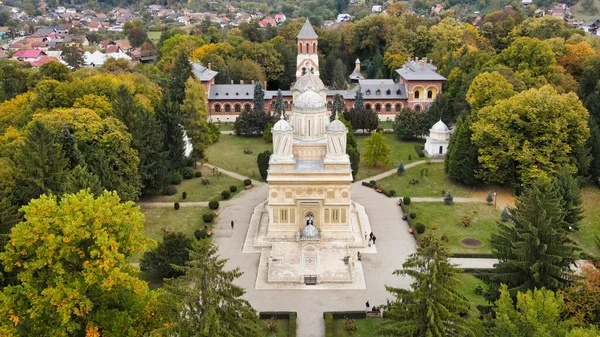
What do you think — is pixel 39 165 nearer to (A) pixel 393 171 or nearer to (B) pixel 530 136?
(A) pixel 393 171

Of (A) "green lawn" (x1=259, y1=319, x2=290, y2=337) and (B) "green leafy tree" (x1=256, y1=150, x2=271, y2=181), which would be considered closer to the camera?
(A) "green lawn" (x1=259, y1=319, x2=290, y2=337)

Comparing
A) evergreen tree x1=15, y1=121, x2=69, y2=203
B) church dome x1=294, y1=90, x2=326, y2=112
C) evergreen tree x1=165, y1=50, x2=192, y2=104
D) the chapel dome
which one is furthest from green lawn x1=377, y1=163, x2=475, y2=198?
evergreen tree x1=15, y1=121, x2=69, y2=203

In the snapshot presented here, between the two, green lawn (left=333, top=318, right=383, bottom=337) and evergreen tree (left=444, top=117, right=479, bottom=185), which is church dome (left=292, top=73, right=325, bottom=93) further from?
green lawn (left=333, top=318, right=383, bottom=337)

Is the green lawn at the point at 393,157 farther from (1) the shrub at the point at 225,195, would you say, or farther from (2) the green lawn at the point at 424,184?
(1) the shrub at the point at 225,195

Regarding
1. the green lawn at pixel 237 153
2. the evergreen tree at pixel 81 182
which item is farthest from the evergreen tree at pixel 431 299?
the green lawn at pixel 237 153

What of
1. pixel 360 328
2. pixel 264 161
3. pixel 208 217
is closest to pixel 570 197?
pixel 360 328

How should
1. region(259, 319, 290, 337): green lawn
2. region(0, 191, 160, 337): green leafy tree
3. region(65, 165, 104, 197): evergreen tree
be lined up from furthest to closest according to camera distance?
region(65, 165, 104, 197): evergreen tree, region(259, 319, 290, 337): green lawn, region(0, 191, 160, 337): green leafy tree

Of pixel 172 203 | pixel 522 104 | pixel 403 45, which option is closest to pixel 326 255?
pixel 172 203
